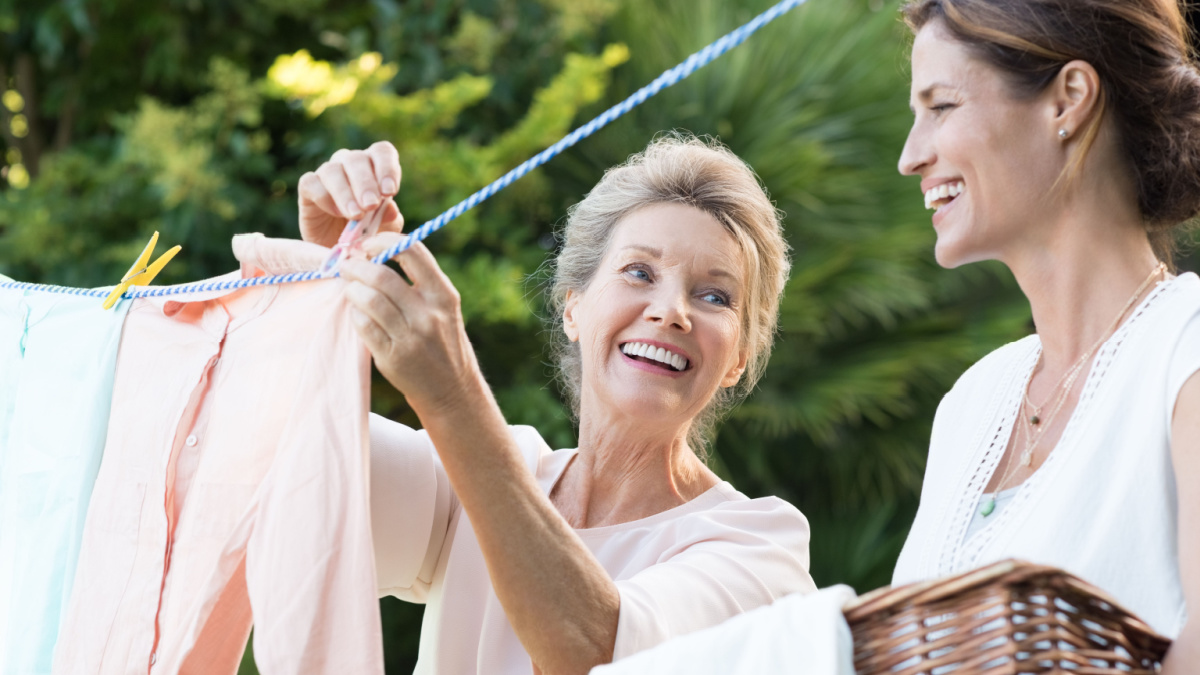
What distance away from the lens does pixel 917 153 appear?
5.32 feet

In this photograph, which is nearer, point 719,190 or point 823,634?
point 823,634

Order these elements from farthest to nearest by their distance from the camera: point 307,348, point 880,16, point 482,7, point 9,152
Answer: point 880,16, point 9,152, point 482,7, point 307,348

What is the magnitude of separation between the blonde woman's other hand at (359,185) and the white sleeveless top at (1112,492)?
83cm

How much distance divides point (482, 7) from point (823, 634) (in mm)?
3424

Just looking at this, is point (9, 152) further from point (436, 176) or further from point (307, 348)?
point (307, 348)

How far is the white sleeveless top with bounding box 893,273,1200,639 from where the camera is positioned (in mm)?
1302

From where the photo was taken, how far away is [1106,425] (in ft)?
4.63

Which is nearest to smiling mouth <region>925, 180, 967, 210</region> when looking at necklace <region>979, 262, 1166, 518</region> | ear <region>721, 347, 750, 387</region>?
necklace <region>979, 262, 1166, 518</region>

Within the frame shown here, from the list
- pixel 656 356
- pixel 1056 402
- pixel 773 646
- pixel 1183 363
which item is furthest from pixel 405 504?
pixel 1183 363

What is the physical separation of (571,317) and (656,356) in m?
0.31

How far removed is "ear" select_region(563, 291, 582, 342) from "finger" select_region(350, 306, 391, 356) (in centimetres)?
86

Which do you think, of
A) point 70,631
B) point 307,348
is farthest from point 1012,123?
point 70,631

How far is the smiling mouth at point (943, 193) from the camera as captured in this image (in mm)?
1586

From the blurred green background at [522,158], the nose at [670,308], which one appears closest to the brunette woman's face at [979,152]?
the nose at [670,308]
